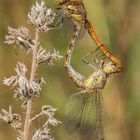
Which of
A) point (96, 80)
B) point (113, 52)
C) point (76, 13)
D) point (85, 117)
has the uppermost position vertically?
point (76, 13)

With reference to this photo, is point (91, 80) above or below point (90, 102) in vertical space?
above

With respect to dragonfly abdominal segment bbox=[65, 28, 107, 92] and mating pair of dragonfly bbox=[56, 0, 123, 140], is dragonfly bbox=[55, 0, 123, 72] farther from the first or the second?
dragonfly abdominal segment bbox=[65, 28, 107, 92]

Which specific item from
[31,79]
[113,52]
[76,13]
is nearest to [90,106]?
[76,13]

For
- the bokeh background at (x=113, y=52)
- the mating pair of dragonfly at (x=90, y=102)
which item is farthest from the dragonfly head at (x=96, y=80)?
the bokeh background at (x=113, y=52)

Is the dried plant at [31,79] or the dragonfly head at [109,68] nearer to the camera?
the dried plant at [31,79]

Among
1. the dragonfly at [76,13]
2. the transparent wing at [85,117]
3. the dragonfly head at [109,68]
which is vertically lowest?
the transparent wing at [85,117]

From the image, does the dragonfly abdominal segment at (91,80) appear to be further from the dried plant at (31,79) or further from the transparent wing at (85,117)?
the dried plant at (31,79)

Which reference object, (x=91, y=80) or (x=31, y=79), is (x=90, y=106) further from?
(x=31, y=79)

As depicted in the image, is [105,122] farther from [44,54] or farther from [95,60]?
[44,54]
